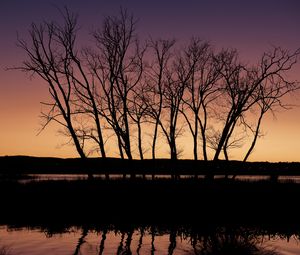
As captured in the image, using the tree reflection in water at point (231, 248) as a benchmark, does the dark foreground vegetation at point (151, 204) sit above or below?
above

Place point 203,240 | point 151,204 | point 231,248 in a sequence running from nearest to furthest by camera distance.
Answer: point 231,248 < point 203,240 < point 151,204

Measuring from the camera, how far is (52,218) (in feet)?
59.7

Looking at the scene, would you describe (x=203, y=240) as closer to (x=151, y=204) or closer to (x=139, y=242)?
(x=139, y=242)

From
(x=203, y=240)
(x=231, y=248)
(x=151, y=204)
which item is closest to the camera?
(x=231, y=248)

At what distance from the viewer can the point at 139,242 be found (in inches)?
547

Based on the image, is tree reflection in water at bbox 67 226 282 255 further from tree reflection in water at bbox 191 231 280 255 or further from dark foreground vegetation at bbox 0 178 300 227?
dark foreground vegetation at bbox 0 178 300 227

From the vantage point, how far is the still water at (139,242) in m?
11.9

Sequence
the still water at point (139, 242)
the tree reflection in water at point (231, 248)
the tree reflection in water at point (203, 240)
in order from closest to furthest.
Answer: the tree reflection in water at point (231, 248)
the tree reflection in water at point (203, 240)
the still water at point (139, 242)

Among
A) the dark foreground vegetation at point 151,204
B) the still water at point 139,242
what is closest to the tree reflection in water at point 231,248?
the still water at point 139,242

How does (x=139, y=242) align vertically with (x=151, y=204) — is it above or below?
below

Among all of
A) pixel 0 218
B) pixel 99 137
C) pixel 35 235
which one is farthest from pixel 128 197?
pixel 99 137

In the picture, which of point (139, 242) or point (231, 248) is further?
point (139, 242)

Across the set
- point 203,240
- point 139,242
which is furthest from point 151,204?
point 203,240

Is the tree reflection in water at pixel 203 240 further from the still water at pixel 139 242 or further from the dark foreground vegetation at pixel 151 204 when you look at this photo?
the dark foreground vegetation at pixel 151 204
